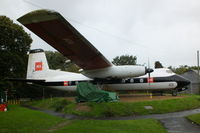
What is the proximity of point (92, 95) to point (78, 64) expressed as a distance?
3.69 meters

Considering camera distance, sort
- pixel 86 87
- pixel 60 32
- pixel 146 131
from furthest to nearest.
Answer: pixel 86 87
pixel 60 32
pixel 146 131

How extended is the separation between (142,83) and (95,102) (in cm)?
706

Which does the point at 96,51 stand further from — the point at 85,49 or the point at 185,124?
the point at 185,124

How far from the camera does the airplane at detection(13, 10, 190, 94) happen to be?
11188mm

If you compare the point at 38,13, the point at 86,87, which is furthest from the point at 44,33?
the point at 86,87

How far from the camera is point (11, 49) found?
26.7m

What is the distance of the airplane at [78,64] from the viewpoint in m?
11.2

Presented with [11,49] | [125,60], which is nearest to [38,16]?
[11,49]

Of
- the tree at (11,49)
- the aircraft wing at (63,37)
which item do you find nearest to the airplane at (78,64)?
the aircraft wing at (63,37)

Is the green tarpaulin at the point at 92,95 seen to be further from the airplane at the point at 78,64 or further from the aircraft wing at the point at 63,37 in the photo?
the aircraft wing at the point at 63,37

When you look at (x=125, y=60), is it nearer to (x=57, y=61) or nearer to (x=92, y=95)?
(x=57, y=61)

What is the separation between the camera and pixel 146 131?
8.81 m

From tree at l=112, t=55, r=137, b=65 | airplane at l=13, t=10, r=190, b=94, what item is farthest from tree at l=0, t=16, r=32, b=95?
tree at l=112, t=55, r=137, b=65

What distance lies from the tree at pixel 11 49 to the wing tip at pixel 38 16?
15979 millimetres
